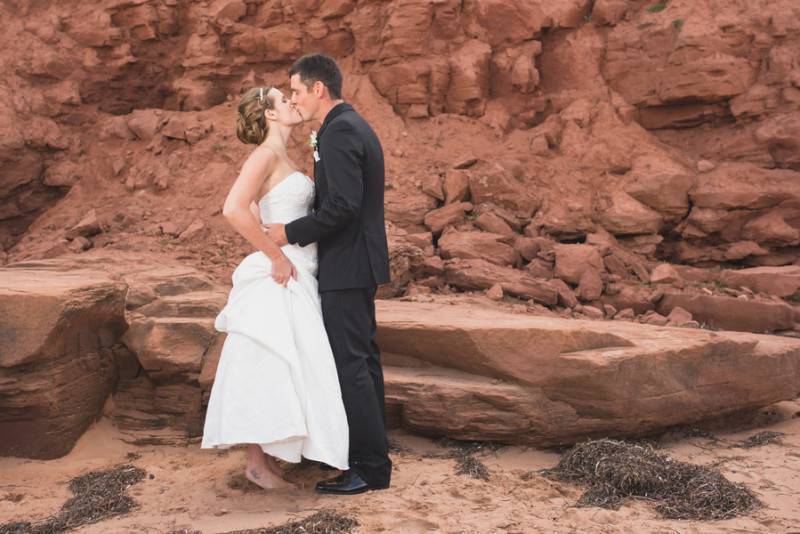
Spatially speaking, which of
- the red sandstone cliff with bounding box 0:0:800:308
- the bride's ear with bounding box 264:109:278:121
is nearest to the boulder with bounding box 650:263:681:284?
the red sandstone cliff with bounding box 0:0:800:308

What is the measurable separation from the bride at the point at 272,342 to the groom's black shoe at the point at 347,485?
0.17 meters

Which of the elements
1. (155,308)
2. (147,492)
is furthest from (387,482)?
(155,308)

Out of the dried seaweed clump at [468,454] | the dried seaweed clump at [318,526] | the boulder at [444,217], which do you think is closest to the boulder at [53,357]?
the dried seaweed clump at [318,526]

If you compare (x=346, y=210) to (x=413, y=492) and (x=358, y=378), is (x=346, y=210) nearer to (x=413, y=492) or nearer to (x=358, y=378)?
(x=358, y=378)

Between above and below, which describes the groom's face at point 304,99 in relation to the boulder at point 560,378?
above

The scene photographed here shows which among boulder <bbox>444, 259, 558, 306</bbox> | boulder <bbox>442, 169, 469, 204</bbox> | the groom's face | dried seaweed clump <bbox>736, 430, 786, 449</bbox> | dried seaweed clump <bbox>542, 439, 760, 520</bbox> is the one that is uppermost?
the groom's face

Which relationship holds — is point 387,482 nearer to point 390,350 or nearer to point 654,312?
point 390,350

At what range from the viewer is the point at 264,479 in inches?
152

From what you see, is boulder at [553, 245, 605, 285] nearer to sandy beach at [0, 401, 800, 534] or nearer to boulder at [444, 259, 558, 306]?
boulder at [444, 259, 558, 306]

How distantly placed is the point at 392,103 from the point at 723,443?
5.40m

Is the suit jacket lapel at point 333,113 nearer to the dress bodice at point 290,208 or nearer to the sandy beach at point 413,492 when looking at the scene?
the dress bodice at point 290,208

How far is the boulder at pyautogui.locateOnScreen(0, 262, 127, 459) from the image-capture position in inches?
165

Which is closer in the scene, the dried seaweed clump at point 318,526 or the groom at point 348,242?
the dried seaweed clump at point 318,526

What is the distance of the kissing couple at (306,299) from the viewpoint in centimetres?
360
